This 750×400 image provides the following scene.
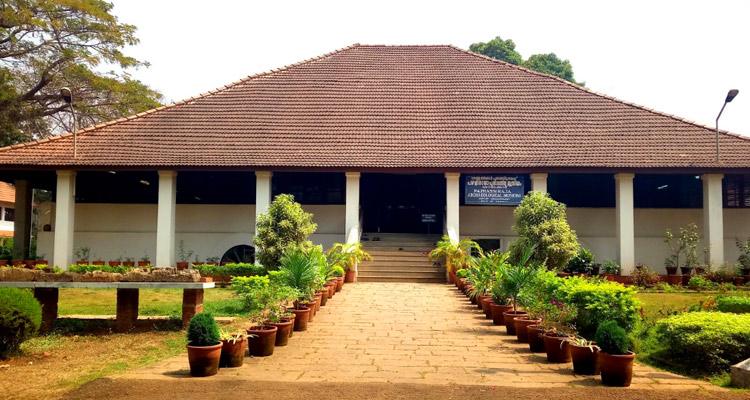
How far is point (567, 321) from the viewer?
797cm

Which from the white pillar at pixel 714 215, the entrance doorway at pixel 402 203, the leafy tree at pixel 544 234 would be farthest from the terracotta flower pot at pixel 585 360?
the entrance doorway at pixel 402 203

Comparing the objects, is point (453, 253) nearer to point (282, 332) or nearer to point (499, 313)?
point (499, 313)

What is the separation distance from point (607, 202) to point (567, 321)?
1293 cm

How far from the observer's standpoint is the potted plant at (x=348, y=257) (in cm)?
1555

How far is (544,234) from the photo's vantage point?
45.0 ft

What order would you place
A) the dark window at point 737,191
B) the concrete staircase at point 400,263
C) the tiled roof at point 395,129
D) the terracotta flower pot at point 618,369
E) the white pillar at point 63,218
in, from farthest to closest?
the dark window at point 737,191 → the white pillar at point 63,218 → the tiled roof at point 395,129 → the concrete staircase at point 400,263 → the terracotta flower pot at point 618,369

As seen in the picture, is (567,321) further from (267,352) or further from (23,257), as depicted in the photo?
(23,257)

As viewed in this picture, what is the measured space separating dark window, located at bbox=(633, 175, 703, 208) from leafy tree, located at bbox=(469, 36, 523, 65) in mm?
23306

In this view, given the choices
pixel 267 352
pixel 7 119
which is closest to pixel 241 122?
pixel 7 119

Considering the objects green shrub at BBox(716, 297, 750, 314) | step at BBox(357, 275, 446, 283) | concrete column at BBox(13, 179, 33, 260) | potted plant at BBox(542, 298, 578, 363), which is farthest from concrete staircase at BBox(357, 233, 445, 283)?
concrete column at BBox(13, 179, 33, 260)

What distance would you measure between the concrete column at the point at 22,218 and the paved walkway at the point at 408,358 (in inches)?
574

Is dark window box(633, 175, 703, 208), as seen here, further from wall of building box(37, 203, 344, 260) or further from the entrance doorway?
wall of building box(37, 203, 344, 260)

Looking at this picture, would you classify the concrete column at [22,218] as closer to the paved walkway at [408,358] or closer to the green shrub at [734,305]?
the paved walkway at [408,358]

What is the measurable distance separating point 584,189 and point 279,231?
1064cm
